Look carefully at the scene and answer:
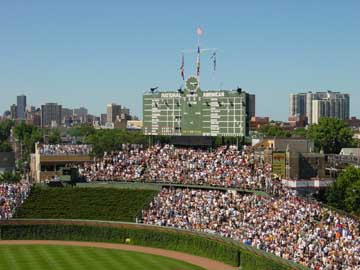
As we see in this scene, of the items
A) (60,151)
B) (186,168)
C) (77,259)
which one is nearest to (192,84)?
(186,168)

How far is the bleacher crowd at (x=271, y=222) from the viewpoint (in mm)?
36537

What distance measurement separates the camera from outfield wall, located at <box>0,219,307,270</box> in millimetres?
44672

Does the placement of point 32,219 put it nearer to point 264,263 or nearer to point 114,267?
point 114,267

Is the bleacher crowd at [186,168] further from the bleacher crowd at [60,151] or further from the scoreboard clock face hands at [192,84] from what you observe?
the bleacher crowd at [60,151]

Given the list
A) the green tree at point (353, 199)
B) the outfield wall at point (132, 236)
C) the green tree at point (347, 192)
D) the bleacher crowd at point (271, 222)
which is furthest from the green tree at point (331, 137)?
the outfield wall at point (132, 236)

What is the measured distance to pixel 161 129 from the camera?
63.0 metres

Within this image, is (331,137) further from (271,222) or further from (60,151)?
(271,222)

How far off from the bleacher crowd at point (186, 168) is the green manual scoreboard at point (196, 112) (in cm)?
214

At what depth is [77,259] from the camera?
153 feet

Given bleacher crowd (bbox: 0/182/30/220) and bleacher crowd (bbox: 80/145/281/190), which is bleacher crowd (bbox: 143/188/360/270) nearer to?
bleacher crowd (bbox: 80/145/281/190)

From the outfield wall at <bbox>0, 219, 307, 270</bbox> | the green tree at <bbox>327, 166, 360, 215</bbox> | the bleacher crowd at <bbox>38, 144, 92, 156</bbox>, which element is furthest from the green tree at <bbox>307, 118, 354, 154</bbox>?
the outfield wall at <bbox>0, 219, 307, 270</bbox>

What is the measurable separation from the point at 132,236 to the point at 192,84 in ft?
50.1

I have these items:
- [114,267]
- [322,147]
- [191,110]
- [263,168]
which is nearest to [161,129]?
[191,110]

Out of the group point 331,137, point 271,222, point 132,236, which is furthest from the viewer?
point 331,137
